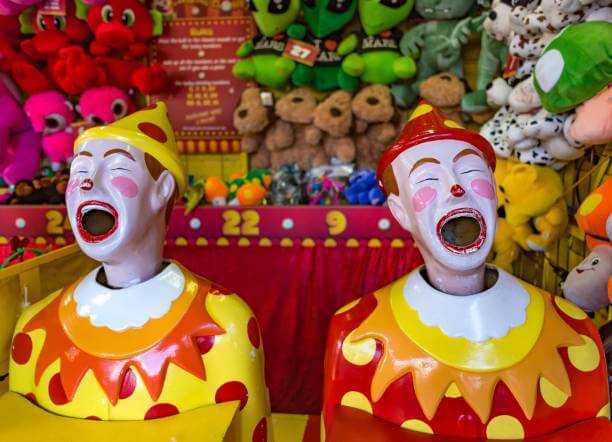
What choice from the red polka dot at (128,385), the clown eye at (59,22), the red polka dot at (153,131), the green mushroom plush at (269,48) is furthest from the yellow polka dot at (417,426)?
the clown eye at (59,22)

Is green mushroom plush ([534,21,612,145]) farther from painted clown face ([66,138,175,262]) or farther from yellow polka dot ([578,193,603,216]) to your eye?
painted clown face ([66,138,175,262])

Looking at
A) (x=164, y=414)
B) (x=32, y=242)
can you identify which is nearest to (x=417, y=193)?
(x=164, y=414)

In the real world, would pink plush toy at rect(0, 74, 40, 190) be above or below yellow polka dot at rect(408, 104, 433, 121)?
below

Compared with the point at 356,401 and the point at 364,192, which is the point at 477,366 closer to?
the point at 356,401

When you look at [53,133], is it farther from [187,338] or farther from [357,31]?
[187,338]

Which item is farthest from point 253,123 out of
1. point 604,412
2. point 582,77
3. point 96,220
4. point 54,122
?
point 604,412

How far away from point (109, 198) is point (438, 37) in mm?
2073

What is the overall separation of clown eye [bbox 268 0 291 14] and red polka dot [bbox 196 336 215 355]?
Result: 202 cm

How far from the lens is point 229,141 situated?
9.75ft

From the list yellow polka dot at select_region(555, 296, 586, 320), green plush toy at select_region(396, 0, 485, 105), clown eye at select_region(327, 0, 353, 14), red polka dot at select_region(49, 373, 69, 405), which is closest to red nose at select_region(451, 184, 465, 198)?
yellow polka dot at select_region(555, 296, 586, 320)

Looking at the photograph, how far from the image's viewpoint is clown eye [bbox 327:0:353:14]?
2617 millimetres

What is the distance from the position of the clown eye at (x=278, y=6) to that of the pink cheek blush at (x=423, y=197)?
1.92 m

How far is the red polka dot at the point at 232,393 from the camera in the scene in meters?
1.12

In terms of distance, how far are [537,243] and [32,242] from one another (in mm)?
2180
